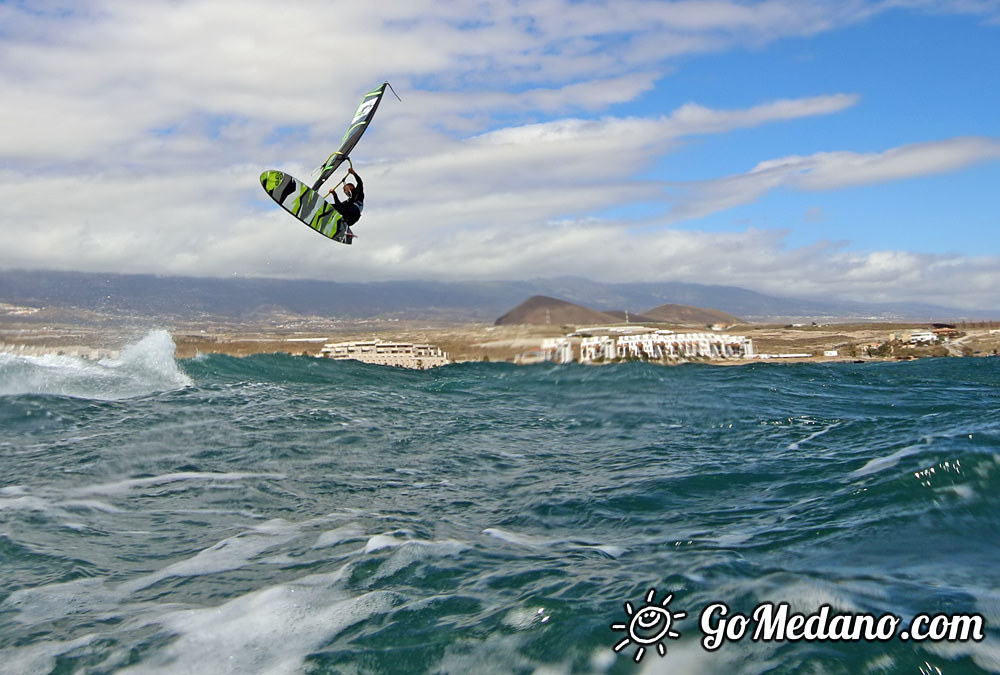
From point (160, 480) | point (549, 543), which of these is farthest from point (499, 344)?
point (549, 543)

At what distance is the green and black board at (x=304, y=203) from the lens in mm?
16609

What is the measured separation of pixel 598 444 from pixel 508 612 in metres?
7.08

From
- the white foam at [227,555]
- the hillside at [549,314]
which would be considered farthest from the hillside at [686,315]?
the white foam at [227,555]

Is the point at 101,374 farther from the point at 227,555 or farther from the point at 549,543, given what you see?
the point at 549,543

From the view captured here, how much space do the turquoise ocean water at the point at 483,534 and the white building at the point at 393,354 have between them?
1114 centimetres

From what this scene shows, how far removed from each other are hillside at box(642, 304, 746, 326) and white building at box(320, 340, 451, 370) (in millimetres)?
15546

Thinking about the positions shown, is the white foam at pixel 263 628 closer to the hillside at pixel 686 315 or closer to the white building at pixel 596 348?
the white building at pixel 596 348

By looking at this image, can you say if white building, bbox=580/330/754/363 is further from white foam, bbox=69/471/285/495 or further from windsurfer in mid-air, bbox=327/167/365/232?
white foam, bbox=69/471/285/495

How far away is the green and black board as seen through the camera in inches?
654

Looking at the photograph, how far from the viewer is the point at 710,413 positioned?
47.8ft

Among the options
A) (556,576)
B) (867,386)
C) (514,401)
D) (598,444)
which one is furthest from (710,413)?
(556,576)

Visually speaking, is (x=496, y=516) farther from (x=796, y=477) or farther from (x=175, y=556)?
(x=796, y=477)

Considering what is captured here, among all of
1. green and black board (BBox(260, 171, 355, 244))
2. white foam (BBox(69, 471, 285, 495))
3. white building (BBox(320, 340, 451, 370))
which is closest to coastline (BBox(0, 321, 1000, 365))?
white building (BBox(320, 340, 451, 370))

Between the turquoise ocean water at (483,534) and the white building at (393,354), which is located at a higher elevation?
the white building at (393,354)
